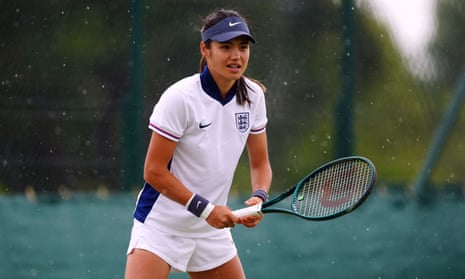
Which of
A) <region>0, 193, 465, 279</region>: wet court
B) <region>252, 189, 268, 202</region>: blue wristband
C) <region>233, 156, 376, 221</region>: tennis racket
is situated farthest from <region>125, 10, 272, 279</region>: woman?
<region>0, 193, 465, 279</region>: wet court

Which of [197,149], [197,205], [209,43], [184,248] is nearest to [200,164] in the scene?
[197,149]

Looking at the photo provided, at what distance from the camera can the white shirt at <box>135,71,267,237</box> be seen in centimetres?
340

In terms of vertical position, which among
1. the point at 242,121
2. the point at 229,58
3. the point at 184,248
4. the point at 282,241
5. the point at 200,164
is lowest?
the point at 282,241

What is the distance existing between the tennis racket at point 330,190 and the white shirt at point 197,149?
0.17 meters

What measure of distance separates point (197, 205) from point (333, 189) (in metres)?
0.55

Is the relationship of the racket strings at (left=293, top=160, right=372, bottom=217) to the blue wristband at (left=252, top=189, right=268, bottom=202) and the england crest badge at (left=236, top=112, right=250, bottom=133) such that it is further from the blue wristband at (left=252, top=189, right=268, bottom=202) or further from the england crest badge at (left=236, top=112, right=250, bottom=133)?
the england crest badge at (left=236, top=112, right=250, bottom=133)

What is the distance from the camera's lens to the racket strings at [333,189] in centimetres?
350

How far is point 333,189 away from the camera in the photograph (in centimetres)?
358

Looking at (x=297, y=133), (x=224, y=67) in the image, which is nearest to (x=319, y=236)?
(x=297, y=133)

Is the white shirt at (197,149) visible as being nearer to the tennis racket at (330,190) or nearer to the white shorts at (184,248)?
the white shorts at (184,248)

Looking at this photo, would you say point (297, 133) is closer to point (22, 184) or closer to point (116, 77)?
point (116, 77)

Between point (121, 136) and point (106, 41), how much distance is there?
53 centimetres

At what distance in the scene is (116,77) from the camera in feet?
17.3

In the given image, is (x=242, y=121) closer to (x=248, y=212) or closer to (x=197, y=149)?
(x=197, y=149)
